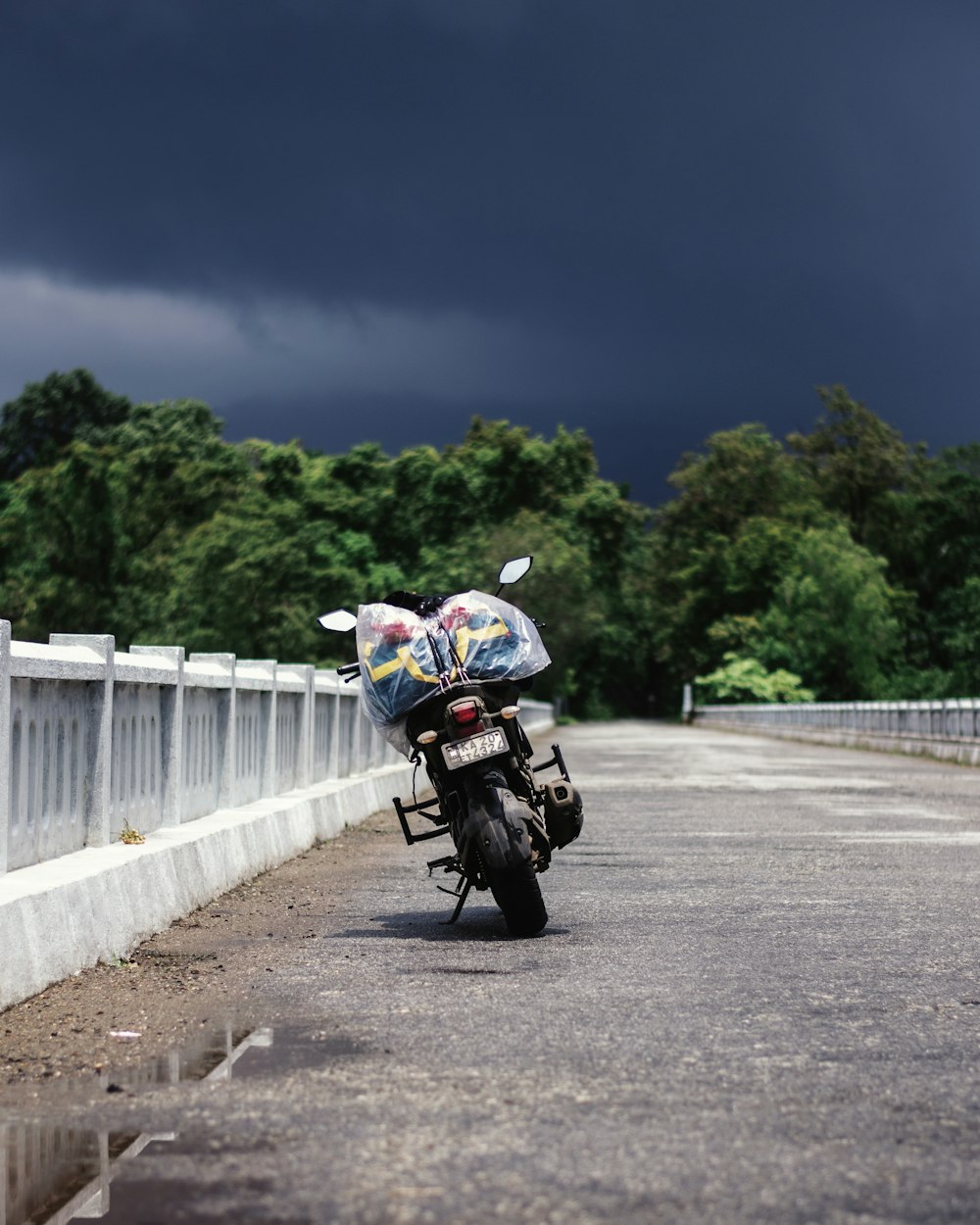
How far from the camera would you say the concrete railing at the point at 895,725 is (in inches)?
1423

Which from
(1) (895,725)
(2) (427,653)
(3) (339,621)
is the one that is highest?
(3) (339,621)

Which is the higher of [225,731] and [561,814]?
[225,731]

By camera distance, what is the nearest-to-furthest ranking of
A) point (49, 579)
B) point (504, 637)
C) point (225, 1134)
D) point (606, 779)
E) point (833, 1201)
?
point (833, 1201)
point (225, 1134)
point (504, 637)
point (606, 779)
point (49, 579)

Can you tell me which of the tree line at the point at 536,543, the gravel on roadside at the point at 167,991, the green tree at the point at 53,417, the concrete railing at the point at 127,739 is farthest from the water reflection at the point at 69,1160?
the green tree at the point at 53,417

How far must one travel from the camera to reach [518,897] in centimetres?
902

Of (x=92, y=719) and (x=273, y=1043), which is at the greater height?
(x=92, y=719)

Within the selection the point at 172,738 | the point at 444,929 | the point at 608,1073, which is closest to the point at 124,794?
the point at 172,738

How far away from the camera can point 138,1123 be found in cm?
516

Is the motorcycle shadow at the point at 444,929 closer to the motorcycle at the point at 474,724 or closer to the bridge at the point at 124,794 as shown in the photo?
the motorcycle at the point at 474,724

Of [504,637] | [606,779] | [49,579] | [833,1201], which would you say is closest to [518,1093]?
[833,1201]

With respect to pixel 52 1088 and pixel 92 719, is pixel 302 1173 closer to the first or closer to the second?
pixel 52 1088

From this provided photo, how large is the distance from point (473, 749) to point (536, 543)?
70.1m

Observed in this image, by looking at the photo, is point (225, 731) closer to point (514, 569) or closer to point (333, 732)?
point (514, 569)

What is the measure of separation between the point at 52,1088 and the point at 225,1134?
0.96 m
